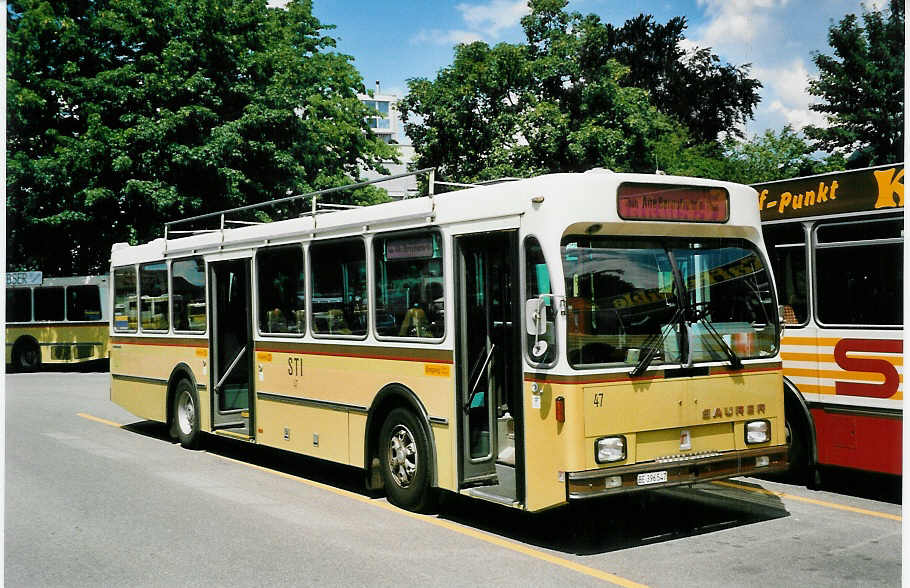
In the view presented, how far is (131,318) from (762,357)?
9908mm

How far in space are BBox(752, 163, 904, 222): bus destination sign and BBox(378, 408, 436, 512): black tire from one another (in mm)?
3810

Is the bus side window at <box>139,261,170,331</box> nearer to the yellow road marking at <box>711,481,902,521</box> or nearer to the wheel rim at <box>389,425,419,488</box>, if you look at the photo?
the wheel rim at <box>389,425,419,488</box>

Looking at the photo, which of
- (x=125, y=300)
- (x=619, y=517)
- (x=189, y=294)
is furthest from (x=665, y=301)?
(x=125, y=300)

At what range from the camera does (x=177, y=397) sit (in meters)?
13.2

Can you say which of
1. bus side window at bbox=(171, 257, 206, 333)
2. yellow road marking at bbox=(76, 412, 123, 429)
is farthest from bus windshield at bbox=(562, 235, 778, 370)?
yellow road marking at bbox=(76, 412, 123, 429)

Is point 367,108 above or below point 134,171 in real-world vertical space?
above

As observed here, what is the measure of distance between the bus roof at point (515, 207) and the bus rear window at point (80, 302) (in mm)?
19886

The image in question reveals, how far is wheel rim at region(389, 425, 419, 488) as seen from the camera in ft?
28.1

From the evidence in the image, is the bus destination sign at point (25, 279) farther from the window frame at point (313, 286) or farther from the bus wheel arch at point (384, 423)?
the bus wheel arch at point (384, 423)

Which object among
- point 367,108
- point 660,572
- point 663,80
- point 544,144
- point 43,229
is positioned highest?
point 663,80

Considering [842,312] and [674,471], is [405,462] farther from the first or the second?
[842,312]

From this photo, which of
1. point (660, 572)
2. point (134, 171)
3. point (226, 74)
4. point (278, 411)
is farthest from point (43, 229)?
point (660, 572)

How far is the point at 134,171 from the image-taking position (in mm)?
25875

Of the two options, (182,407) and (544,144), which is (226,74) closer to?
(544,144)
